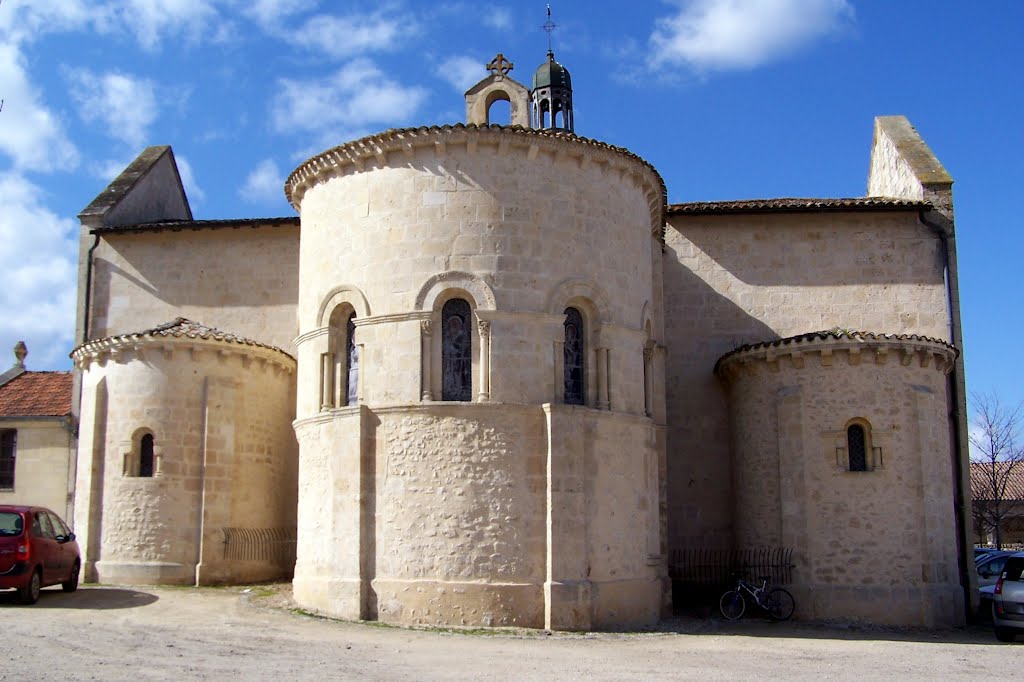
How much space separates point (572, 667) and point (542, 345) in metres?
5.54

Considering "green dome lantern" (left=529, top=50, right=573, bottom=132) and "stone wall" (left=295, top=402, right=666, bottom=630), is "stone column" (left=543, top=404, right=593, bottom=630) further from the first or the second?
"green dome lantern" (left=529, top=50, right=573, bottom=132)

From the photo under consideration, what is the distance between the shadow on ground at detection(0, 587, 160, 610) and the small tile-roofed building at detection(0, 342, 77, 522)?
641 cm

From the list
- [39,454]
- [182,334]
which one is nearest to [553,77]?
[182,334]

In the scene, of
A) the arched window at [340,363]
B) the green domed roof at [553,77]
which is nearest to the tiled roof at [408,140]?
the arched window at [340,363]

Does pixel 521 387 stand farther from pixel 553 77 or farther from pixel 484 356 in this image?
pixel 553 77

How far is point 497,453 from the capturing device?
15.4 m

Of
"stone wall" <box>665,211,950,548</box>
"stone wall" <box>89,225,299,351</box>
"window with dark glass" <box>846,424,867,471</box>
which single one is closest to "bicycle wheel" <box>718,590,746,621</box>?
"window with dark glass" <box>846,424,867,471</box>

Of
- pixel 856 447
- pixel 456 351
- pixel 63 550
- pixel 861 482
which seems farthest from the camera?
pixel 856 447

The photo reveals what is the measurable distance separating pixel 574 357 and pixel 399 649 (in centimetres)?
587

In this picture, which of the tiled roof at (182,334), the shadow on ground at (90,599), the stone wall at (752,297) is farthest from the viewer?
the stone wall at (752,297)

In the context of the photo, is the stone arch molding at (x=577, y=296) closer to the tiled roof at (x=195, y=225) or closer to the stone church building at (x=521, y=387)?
the stone church building at (x=521, y=387)

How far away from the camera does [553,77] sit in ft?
72.4

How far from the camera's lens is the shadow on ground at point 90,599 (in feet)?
51.8

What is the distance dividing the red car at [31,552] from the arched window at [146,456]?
2.68 metres
